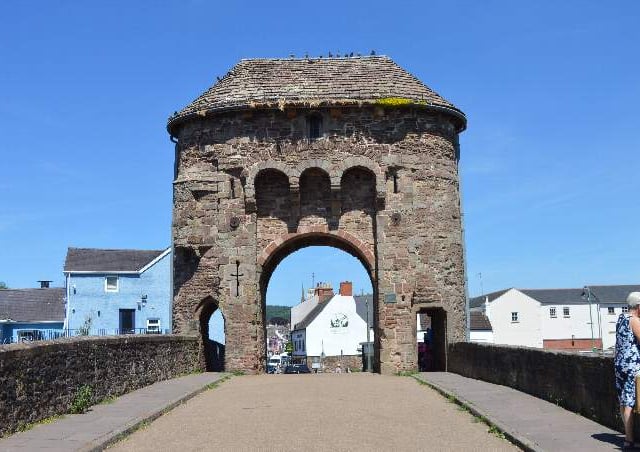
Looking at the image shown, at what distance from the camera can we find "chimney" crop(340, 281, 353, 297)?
63906 mm

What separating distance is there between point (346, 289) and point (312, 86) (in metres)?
41.6

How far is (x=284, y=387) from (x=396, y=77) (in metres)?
11.3

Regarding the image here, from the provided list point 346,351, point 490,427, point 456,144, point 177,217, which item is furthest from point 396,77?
point 346,351

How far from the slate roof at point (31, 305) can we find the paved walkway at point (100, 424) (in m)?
33.2

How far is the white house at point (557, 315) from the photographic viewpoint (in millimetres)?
70188

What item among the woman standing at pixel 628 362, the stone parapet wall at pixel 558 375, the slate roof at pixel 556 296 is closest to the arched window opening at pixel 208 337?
the stone parapet wall at pixel 558 375

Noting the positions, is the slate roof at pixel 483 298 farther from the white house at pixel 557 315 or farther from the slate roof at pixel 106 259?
the slate roof at pixel 106 259

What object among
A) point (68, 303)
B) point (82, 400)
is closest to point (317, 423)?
point (82, 400)

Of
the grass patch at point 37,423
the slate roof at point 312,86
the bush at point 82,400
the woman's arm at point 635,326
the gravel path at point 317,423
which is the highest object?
the slate roof at point 312,86

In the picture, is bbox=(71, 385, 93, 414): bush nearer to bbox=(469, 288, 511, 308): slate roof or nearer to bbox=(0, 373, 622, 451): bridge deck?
bbox=(0, 373, 622, 451): bridge deck

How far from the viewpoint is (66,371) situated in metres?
11.6

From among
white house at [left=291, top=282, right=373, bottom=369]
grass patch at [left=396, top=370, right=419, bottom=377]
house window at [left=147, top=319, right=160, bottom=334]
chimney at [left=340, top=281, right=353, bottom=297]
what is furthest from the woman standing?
chimney at [left=340, top=281, right=353, bottom=297]

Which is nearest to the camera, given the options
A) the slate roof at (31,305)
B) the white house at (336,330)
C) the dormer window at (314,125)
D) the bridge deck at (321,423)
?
the bridge deck at (321,423)

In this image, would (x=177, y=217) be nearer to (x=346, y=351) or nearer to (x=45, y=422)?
(x=45, y=422)
